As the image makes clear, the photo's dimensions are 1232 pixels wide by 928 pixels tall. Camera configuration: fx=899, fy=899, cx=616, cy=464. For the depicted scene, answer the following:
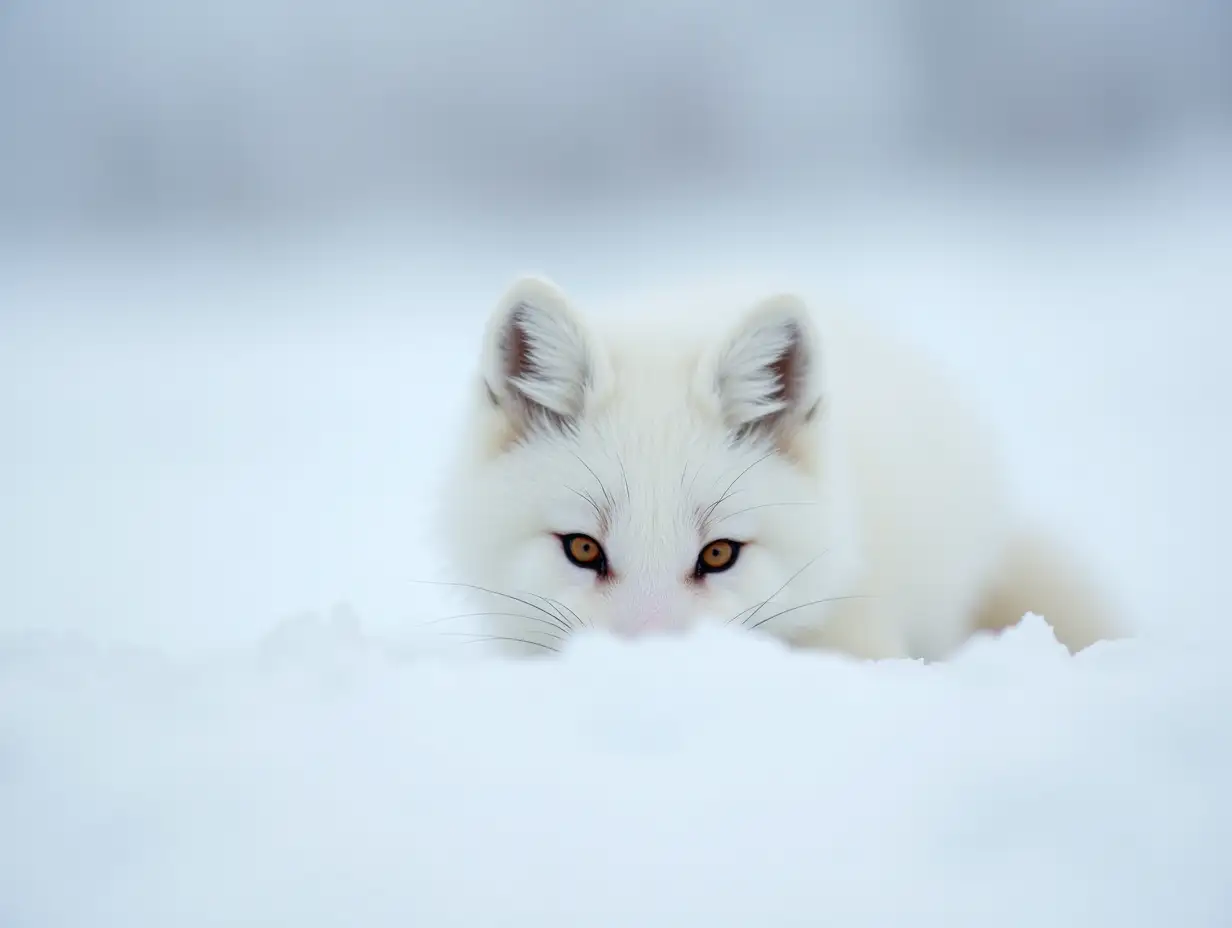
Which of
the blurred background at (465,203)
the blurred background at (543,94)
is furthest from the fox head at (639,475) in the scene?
the blurred background at (543,94)

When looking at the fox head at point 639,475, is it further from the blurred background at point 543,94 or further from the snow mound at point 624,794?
the blurred background at point 543,94

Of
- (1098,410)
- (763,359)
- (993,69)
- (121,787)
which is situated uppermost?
(993,69)

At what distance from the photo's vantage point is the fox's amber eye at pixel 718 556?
1581 mm

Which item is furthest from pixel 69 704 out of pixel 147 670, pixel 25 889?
pixel 25 889

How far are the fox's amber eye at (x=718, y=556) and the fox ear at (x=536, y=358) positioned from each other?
38 cm

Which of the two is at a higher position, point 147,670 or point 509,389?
point 509,389

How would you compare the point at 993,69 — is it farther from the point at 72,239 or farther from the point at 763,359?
the point at 72,239

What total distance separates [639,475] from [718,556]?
205mm

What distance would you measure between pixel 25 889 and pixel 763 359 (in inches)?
53.3

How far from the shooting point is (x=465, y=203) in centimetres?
672

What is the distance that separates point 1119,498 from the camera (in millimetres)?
2891

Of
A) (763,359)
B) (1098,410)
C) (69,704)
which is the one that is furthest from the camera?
(1098,410)

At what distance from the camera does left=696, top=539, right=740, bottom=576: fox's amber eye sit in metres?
1.58

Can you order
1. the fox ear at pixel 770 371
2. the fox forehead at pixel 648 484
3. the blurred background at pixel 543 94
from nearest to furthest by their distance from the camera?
the fox forehead at pixel 648 484
the fox ear at pixel 770 371
the blurred background at pixel 543 94
